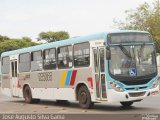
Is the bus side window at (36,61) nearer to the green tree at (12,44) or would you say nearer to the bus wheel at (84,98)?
the bus wheel at (84,98)

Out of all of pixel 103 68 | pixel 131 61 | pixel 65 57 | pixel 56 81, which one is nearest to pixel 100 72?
pixel 103 68

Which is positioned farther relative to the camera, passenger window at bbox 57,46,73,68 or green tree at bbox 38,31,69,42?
green tree at bbox 38,31,69,42

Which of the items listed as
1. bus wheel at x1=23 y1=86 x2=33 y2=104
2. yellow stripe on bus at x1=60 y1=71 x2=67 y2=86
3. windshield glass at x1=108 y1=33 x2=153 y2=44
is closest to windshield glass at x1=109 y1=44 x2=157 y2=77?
windshield glass at x1=108 y1=33 x2=153 y2=44

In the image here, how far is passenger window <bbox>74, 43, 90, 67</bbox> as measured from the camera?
63.1 ft

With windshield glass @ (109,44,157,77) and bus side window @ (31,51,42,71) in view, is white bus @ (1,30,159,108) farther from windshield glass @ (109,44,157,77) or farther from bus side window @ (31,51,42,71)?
bus side window @ (31,51,42,71)

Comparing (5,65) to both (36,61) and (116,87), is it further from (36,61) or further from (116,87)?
(116,87)

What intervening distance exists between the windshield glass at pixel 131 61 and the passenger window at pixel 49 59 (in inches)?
180

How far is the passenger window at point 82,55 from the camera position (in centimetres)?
1923

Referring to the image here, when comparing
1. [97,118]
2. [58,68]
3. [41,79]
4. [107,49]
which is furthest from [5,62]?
[97,118]

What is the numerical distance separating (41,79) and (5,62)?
18.3 feet

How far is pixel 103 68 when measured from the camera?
719 inches

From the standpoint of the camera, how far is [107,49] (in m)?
17.8

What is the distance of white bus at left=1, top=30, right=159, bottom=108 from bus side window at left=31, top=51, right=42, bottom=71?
2.92 feet

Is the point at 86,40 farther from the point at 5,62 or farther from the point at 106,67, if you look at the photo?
the point at 5,62
